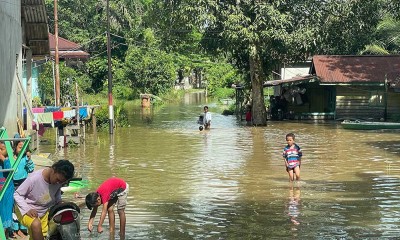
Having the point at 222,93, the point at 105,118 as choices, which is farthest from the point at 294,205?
the point at 222,93

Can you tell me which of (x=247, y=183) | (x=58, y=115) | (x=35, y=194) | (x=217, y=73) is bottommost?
(x=247, y=183)

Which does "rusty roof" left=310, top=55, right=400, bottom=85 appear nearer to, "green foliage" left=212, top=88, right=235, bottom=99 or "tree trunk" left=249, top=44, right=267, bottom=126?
"tree trunk" left=249, top=44, right=267, bottom=126

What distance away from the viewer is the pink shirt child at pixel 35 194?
24.0 ft

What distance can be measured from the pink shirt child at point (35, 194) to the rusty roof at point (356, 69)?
107ft

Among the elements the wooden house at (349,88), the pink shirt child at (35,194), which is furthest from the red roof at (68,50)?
the pink shirt child at (35,194)

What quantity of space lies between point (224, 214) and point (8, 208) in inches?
176

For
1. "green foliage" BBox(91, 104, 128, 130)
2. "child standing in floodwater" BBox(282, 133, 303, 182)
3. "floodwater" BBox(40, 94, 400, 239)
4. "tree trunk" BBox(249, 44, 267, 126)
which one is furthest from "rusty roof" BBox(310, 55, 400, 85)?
"child standing in floodwater" BBox(282, 133, 303, 182)

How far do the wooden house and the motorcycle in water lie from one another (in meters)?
32.7

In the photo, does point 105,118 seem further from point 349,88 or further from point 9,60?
point 9,60

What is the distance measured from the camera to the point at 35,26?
72.5 ft

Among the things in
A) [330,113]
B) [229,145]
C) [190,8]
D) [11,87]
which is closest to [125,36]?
[330,113]

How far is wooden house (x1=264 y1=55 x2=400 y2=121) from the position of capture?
39.1 metres

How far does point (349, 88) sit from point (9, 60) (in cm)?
2827

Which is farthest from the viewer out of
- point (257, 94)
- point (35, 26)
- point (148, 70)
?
point (148, 70)
